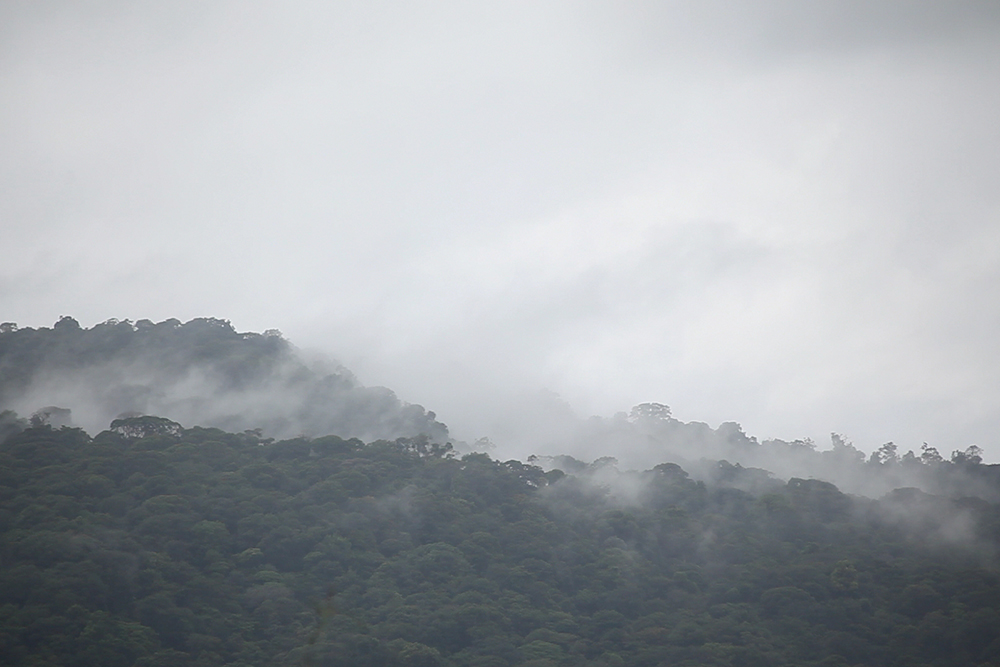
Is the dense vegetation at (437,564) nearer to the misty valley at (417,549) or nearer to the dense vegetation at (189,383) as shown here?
the misty valley at (417,549)

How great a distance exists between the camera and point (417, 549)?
51562 millimetres

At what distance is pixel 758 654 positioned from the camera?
4475cm

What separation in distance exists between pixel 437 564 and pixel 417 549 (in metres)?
1.86

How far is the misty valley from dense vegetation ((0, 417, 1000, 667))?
0.43 ft

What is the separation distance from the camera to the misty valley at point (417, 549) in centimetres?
A: 4250

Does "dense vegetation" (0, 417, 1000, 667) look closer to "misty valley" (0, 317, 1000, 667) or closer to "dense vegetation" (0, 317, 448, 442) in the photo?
"misty valley" (0, 317, 1000, 667)

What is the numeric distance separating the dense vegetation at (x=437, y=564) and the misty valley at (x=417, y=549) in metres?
0.13

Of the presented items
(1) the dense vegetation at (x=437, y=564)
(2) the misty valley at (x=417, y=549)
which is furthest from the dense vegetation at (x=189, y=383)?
(1) the dense vegetation at (x=437, y=564)

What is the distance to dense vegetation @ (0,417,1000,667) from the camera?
42.2 metres

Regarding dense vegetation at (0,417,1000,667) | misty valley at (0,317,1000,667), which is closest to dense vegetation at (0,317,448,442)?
misty valley at (0,317,1000,667)

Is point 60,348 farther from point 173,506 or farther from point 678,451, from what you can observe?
point 678,451

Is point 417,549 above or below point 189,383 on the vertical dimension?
below

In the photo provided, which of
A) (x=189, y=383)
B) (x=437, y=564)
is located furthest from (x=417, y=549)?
(x=189, y=383)

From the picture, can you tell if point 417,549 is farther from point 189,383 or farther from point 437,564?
point 189,383
